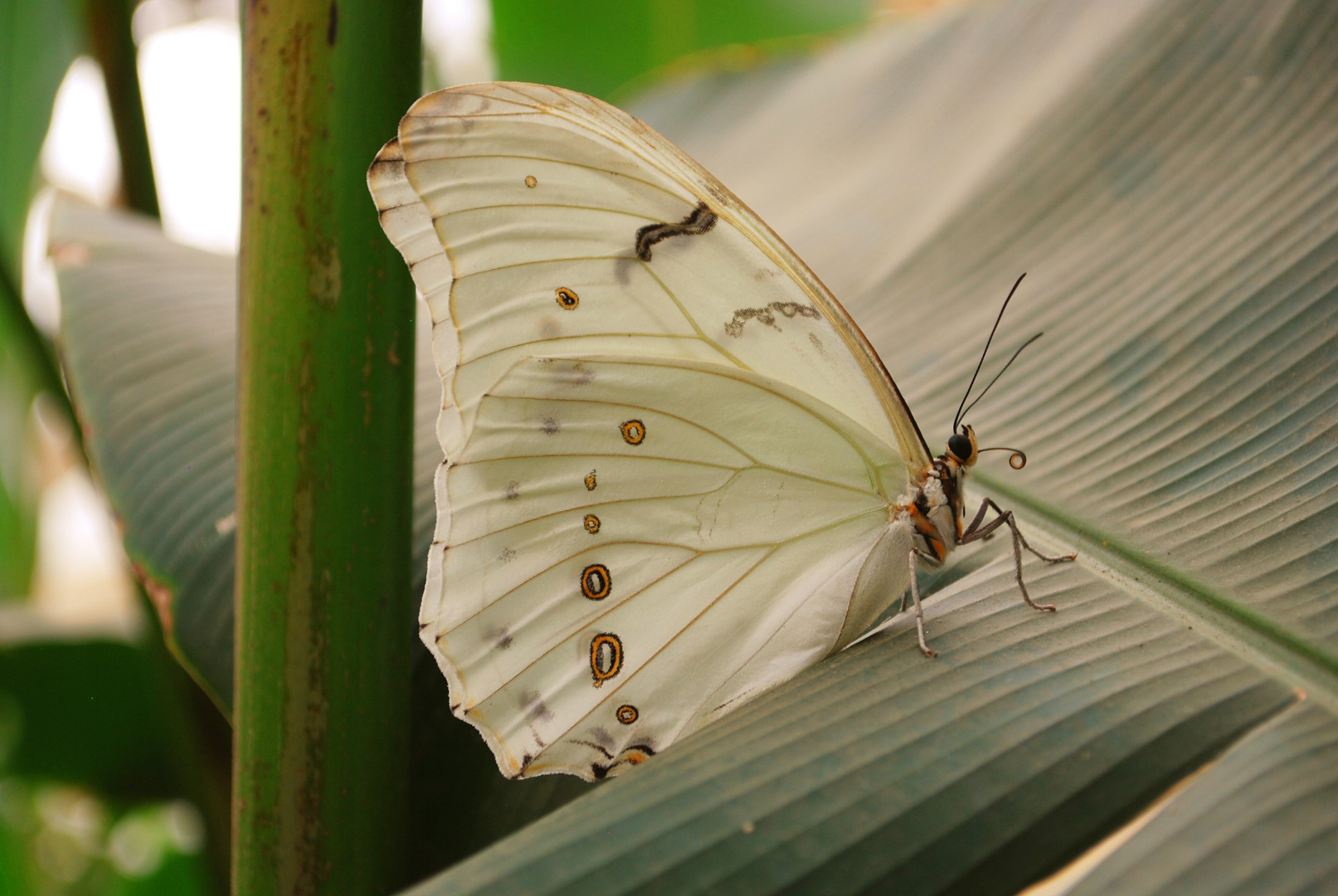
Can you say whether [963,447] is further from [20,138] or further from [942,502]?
[20,138]

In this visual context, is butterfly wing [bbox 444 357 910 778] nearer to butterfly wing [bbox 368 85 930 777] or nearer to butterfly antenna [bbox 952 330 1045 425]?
butterfly wing [bbox 368 85 930 777]

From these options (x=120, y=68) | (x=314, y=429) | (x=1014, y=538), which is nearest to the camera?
(x=314, y=429)

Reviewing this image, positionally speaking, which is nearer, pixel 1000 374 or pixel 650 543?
pixel 650 543

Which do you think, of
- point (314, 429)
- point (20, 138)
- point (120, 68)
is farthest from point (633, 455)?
point (20, 138)

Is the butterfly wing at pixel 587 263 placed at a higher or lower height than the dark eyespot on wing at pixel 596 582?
higher

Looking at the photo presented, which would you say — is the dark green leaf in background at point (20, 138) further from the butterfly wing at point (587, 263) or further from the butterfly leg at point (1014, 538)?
the butterfly leg at point (1014, 538)

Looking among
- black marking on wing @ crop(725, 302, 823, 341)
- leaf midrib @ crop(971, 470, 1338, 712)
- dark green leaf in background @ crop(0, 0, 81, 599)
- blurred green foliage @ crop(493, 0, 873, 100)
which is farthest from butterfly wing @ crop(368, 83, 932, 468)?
blurred green foliage @ crop(493, 0, 873, 100)

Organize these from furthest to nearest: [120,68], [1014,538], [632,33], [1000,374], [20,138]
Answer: [632,33] < [20,138] < [120,68] < [1000,374] < [1014,538]

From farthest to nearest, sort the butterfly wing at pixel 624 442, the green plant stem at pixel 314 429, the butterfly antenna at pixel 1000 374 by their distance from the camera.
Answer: the butterfly antenna at pixel 1000 374 → the butterfly wing at pixel 624 442 → the green plant stem at pixel 314 429

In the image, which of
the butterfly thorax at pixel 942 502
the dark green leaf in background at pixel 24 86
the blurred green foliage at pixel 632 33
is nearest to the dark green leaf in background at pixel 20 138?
the dark green leaf in background at pixel 24 86
